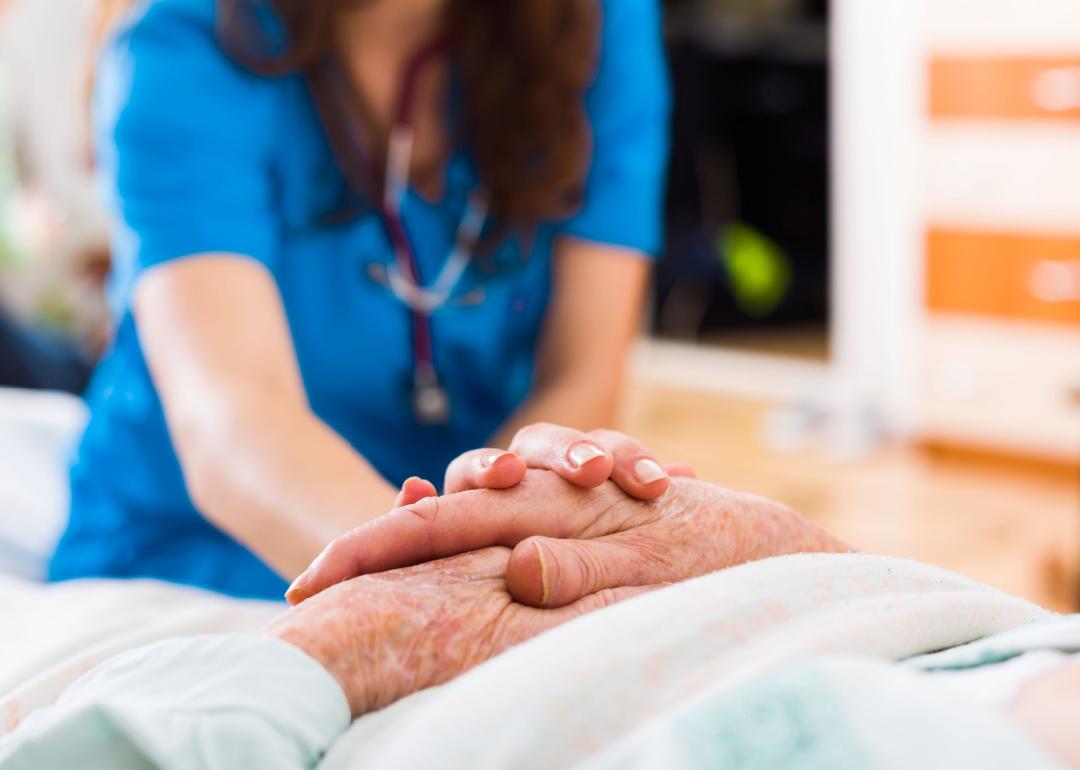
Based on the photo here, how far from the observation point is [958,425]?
307cm

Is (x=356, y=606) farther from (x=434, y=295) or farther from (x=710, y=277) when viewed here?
(x=710, y=277)

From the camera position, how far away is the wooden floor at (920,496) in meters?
2.40

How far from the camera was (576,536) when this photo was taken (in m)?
0.67

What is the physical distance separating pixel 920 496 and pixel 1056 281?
0.56 meters

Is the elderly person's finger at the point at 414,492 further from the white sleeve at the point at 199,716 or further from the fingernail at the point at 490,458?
the white sleeve at the point at 199,716

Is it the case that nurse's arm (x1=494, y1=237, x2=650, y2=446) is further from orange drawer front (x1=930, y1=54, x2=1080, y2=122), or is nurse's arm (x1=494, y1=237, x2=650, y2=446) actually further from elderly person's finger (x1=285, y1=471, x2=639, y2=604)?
orange drawer front (x1=930, y1=54, x2=1080, y2=122)

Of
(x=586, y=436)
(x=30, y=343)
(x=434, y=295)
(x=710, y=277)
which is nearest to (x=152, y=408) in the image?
(x=434, y=295)

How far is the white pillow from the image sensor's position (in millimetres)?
1167

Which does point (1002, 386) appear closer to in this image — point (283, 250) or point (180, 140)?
point (283, 250)

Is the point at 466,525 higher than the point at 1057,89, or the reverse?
the point at 1057,89

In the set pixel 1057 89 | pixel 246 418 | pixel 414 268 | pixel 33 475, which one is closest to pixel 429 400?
pixel 414 268

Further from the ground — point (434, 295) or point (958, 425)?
point (434, 295)

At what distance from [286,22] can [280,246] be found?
192mm

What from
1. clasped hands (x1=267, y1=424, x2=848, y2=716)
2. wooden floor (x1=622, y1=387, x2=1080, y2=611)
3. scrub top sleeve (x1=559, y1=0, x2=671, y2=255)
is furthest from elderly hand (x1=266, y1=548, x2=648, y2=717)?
wooden floor (x1=622, y1=387, x2=1080, y2=611)
